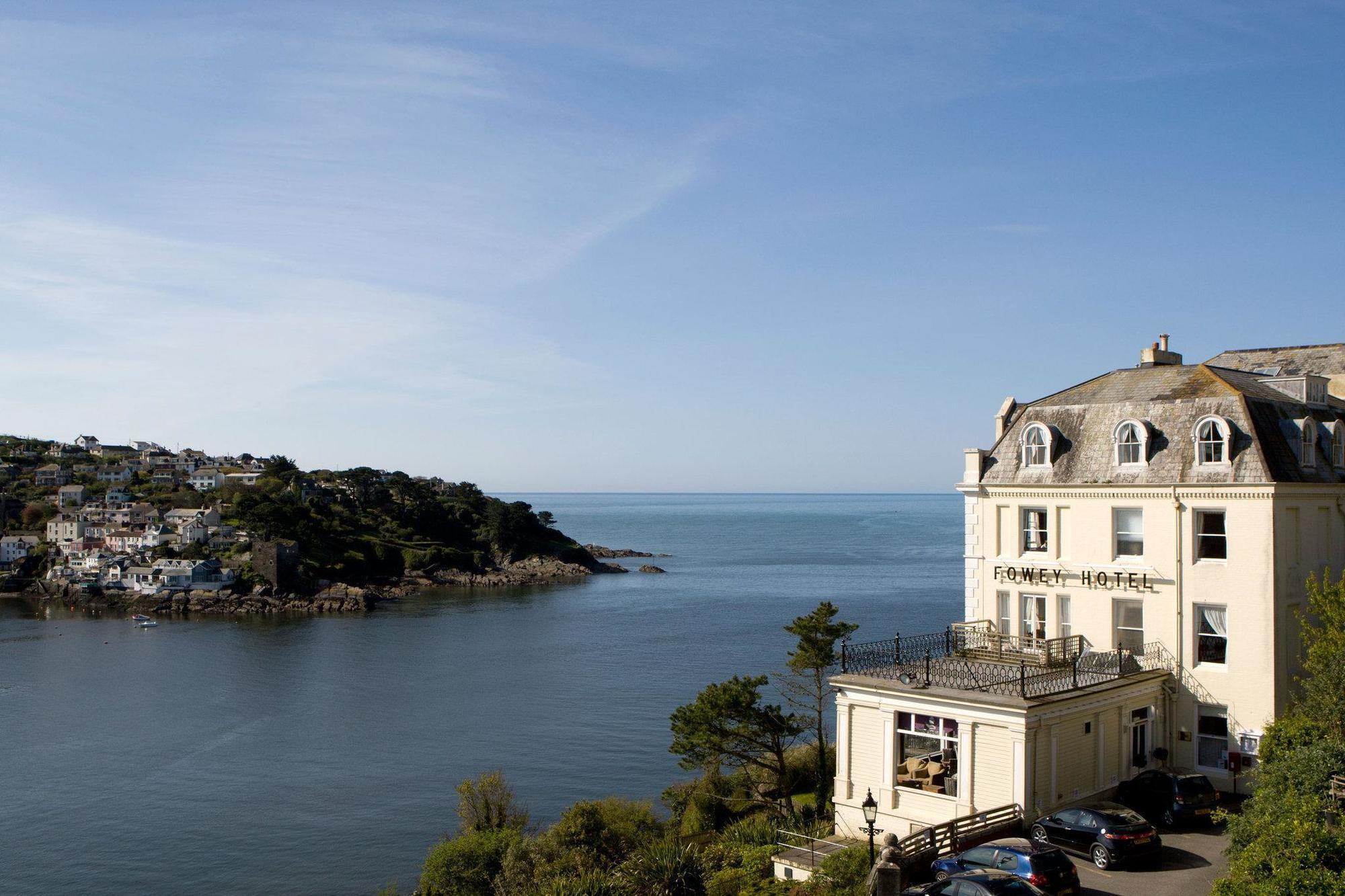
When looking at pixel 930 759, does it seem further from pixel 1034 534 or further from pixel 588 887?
pixel 588 887

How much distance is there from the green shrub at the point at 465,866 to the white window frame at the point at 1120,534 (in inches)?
803

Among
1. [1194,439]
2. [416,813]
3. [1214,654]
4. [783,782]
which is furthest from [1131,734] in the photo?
[416,813]

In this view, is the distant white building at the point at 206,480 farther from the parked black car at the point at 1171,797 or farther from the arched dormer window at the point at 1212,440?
the parked black car at the point at 1171,797

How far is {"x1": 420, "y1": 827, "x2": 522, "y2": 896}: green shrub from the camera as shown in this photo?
3086 cm

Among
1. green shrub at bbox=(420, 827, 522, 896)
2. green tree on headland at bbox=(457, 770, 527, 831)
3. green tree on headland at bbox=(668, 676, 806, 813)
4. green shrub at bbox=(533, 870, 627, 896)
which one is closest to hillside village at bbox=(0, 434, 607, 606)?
green tree on headland at bbox=(457, 770, 527, 831)

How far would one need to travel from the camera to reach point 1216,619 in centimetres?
2511

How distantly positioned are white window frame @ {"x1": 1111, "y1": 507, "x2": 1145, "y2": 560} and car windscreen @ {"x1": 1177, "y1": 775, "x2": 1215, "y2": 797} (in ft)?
19.4

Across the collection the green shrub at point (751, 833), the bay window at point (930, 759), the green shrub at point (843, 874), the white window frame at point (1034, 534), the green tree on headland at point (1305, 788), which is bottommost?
the green shrub at point (751, 833)

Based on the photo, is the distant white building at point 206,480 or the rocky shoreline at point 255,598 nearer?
the rocky shoreline at point 255,598

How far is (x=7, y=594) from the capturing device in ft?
419

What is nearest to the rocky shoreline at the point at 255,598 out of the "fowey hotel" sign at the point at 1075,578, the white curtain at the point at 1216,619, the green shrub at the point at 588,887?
the green shrub at the point at 588,887

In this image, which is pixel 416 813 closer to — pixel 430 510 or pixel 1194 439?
pixel 1194 439

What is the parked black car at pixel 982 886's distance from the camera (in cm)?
1628

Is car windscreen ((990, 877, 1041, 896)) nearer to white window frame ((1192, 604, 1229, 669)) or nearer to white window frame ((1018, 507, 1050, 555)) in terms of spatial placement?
white window frame ((1192, 604, 1229, 669))
